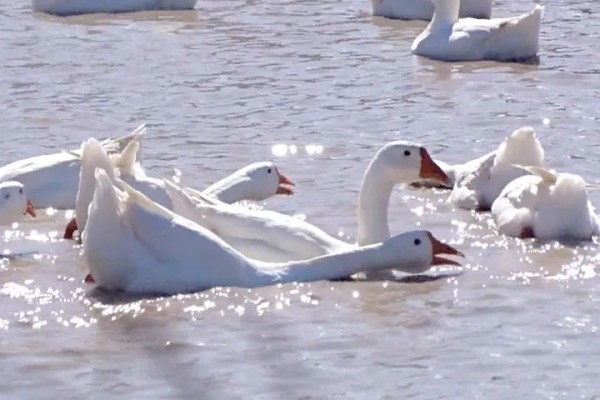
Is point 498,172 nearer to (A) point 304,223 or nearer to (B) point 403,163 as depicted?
(B) point 403,163

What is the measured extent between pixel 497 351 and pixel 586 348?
1.33 feet

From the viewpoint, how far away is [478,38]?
1577cm

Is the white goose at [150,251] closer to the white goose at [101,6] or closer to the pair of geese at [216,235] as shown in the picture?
the pair of geese at [216,235]

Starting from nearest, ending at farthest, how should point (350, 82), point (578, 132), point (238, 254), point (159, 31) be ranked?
point (238, 254) < point (578, 132) < point (350, 82) < point (159, 31)

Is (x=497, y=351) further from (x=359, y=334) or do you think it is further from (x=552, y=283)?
(x=552, y=283)

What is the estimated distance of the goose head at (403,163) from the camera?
9281mm

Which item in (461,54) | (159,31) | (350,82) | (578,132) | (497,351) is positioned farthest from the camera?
(159,31)

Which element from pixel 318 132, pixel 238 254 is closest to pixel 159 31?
pixel 318 132

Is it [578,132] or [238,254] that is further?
[578,132]

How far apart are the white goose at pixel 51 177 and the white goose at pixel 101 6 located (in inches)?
342

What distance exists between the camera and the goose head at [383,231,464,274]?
8.84 meters

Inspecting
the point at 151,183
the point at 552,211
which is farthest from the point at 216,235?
the point at 552,211

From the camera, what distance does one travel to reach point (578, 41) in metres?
16.4

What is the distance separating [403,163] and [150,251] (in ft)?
5.48
